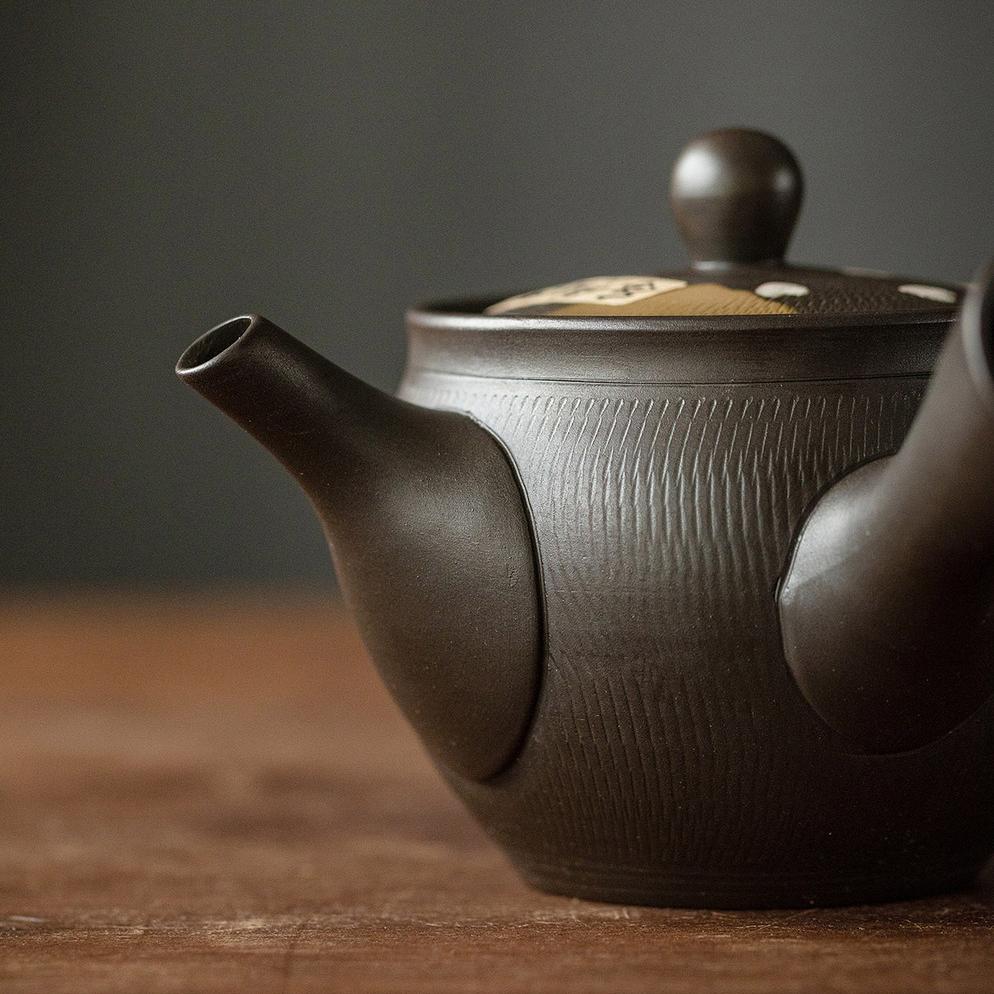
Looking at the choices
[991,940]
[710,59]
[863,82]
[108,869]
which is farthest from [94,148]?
[991,940]

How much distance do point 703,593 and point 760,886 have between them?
145mm

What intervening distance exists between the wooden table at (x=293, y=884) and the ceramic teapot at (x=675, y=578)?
4cm

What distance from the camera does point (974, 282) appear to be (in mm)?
561

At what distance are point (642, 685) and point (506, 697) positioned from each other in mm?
62

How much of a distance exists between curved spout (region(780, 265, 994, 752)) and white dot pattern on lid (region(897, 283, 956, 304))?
0.36ft

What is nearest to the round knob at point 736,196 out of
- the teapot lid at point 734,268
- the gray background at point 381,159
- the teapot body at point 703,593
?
the teapot lid at point 734,268

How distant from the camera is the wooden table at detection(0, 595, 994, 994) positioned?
2.17ft

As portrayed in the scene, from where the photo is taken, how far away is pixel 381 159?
197cm

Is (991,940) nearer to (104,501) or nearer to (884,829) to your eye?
(884,829)

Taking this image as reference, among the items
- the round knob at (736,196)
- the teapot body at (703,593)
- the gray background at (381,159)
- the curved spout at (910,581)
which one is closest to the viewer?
the curved spout at (910,581)

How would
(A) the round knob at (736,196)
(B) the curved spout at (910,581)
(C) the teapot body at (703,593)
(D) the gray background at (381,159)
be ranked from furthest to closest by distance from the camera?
(D) the gray background at (381,159) < (A) the round knob at (736,196) < (C) the teapot body at (703,593) < (B) the curved spout at (910,581)

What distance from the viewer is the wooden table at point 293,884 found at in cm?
66

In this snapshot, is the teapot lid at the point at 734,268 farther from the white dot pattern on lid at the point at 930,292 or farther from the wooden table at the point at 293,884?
the wooden table at the point at 293,884

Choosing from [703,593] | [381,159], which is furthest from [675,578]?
[381,159]
